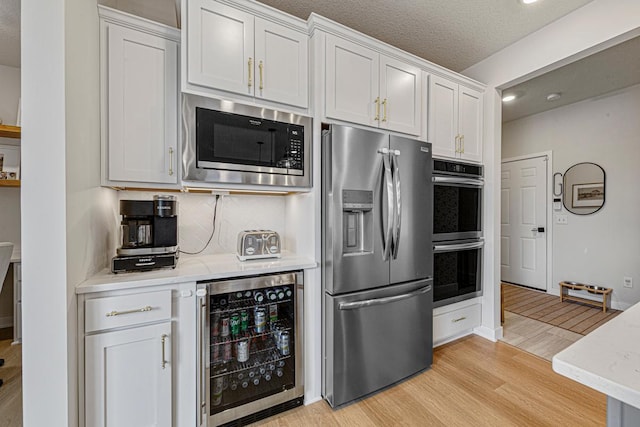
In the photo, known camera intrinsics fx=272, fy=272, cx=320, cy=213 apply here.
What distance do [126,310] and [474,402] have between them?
219 cm

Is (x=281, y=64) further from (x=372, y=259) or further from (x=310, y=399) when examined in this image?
(x=310, y=399)

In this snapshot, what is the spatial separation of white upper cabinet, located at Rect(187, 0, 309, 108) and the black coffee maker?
738 millimetres

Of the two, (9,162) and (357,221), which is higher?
(9,162)

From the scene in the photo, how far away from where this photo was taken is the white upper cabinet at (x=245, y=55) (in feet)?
5.04

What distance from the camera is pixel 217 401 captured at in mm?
1569

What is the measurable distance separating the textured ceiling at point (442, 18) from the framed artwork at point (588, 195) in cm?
257

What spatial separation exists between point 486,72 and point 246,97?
256 cm

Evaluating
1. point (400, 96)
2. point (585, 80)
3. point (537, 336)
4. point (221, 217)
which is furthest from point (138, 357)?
point (585, 80)

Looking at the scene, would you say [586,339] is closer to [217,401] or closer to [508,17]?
[217,401]

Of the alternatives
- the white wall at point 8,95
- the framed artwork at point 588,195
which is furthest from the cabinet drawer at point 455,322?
the white wall at point 8,95

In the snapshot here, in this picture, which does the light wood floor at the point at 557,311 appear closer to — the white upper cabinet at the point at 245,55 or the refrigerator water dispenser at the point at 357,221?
the refrigerator water dispenser at the point at 357,221

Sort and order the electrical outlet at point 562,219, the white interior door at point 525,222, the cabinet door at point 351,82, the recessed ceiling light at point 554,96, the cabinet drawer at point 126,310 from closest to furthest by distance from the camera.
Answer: the cabinet drawer at point 126,310 < the cabinet door at point 351,82 < the recessed ceiling light at point 554,96 < the electrical outlet at point 562,219 < the white interior door at point 525,222

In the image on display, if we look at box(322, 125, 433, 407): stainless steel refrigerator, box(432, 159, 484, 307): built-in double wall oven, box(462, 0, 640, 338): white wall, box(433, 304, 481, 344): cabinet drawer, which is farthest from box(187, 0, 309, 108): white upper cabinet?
box(433, 304, 481, 344): cabinet drawer

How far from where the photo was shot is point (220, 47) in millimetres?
1593
